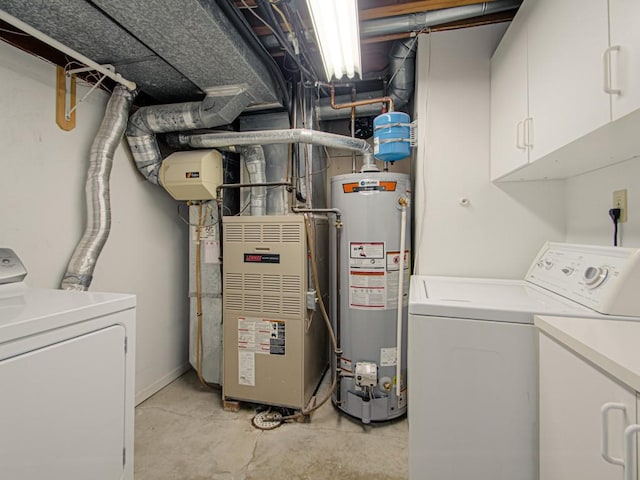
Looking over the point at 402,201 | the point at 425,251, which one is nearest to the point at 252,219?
the point at 402,201

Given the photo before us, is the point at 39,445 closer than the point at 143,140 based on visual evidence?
Yes

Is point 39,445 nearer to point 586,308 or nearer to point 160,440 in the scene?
point 160,440

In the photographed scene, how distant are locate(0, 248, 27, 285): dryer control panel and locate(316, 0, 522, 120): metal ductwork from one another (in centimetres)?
225

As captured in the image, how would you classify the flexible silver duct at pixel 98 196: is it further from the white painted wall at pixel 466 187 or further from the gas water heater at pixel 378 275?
the white painted wall at pixel 466 187

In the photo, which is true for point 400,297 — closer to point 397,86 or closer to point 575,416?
point 575,416

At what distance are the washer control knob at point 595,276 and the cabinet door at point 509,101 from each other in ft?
1.77

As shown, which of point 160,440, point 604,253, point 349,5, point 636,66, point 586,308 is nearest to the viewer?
point 636,66

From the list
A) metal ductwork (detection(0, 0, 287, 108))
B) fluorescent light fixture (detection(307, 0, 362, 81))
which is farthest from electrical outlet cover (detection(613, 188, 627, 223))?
metal ductwork (detection(0, 0, 287, 108))

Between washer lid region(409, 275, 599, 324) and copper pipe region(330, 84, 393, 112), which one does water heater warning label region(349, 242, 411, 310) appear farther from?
copper pipe region(330, 84, 393, 112)

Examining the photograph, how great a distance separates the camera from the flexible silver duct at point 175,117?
219 centimetres

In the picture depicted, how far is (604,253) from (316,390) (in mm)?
2071

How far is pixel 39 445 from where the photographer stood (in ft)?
2.89

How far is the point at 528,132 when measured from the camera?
1.37 meters

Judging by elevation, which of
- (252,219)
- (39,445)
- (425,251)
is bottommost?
(39,445)
